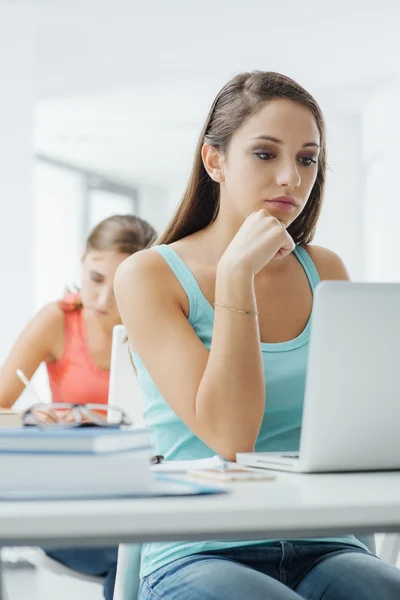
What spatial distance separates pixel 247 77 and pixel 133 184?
8.75 m

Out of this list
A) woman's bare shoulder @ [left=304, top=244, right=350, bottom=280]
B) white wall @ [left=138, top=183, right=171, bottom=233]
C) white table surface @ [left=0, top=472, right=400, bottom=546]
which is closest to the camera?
white table surface @ [left=0, top=472, right=400, bottom=546]

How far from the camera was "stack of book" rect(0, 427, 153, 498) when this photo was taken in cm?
78

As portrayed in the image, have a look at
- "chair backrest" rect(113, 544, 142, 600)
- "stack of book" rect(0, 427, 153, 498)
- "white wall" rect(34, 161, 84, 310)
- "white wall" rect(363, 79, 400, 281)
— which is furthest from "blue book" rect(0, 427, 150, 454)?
"white wall" rect(34, 161, 84, 310)

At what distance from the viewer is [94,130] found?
818cm

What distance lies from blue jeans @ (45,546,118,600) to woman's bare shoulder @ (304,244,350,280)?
0.70 metres

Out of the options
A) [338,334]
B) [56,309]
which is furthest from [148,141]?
[338,334]

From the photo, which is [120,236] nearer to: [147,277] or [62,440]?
[147,277]

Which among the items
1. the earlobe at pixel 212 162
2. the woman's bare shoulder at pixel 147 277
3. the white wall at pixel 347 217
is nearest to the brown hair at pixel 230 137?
the earlobe at pixel 212 162

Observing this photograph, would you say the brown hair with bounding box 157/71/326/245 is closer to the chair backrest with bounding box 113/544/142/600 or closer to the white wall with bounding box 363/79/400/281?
the chair backrest with bounding box 113/544/142/600

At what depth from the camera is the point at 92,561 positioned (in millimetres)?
1907

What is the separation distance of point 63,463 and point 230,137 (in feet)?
3.19

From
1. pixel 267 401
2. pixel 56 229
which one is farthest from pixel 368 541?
pixel 56 229

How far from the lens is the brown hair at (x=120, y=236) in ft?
9.71

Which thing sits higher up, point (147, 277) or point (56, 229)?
point (56, 229)
